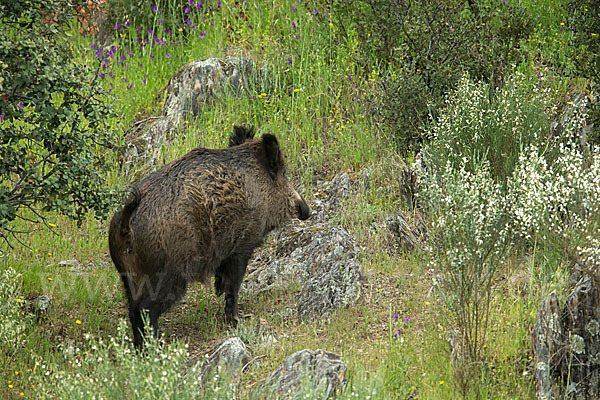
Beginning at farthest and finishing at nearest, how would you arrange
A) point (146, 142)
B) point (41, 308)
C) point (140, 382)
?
point (146, 142)
point (41, 308)
point (140, 382)

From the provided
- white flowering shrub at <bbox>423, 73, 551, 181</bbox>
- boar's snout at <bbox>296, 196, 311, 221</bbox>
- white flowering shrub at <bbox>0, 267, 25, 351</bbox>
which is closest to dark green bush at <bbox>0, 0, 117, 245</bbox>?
white flowering shrub at <bbox>0, 267, 25, 351</bbox>

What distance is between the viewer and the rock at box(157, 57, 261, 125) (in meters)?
10.5

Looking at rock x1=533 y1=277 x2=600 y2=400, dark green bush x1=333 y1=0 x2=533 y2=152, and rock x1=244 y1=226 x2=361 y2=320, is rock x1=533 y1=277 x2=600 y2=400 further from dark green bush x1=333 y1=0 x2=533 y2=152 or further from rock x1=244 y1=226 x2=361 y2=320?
dark green bush x1=333 y1=0 x2=533 y2=152

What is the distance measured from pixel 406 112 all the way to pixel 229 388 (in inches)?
205

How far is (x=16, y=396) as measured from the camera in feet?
19.3

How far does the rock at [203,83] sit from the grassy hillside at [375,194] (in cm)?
21

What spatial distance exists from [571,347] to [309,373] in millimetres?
1772

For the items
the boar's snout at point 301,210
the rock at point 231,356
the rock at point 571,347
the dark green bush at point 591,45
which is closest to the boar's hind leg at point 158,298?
the rock at point 231,356

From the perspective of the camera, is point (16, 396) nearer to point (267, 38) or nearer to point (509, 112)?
point (509, 112)

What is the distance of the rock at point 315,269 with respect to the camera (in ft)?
22.7

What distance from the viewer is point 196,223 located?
631 cm

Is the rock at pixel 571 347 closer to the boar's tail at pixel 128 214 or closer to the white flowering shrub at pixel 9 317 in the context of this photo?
the boar's tail at pixel 128 214

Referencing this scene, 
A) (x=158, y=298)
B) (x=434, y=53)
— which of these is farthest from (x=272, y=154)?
(x=434, y=53)

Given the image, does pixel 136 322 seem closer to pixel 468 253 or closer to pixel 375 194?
pixel 468 253
